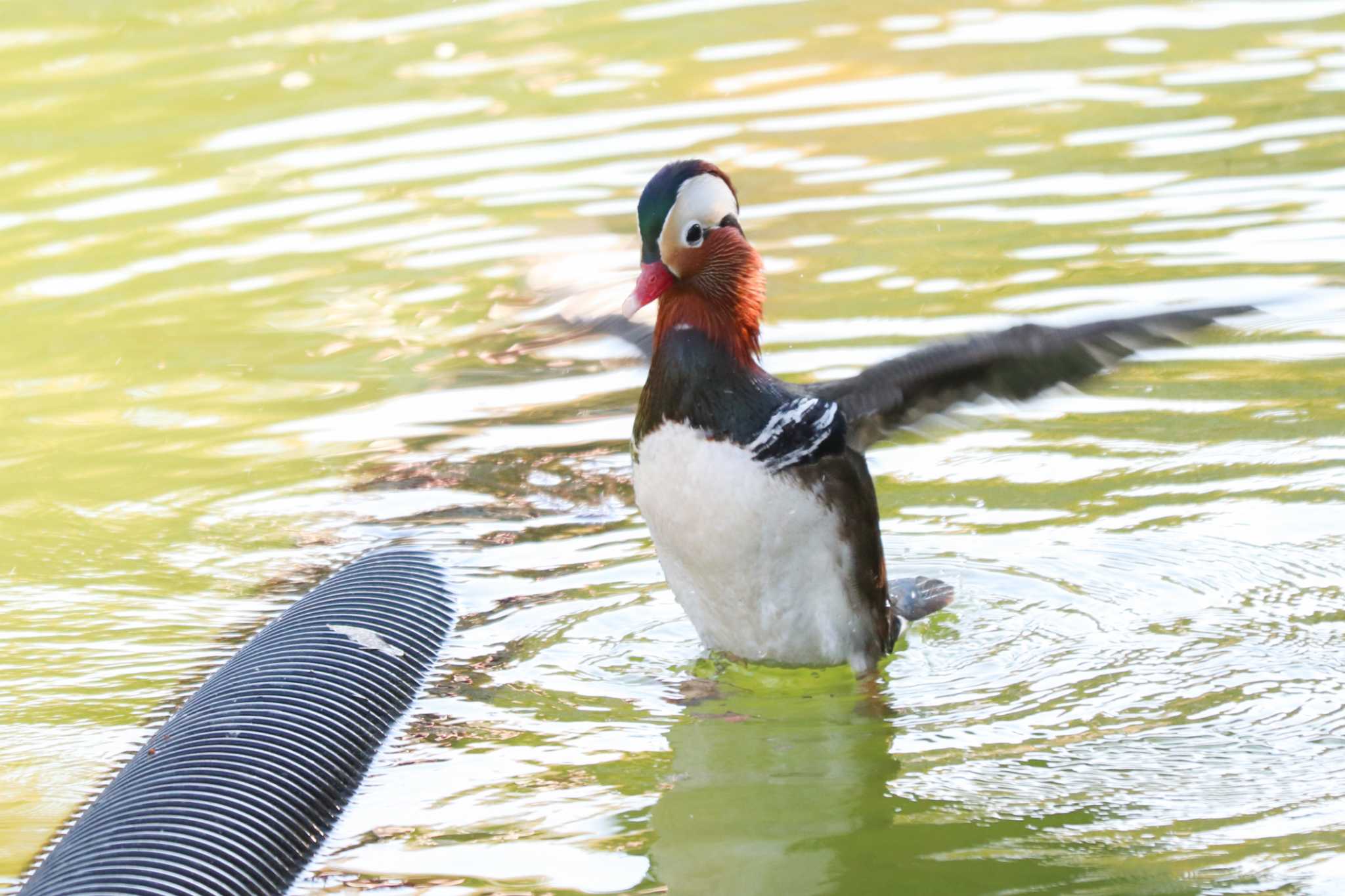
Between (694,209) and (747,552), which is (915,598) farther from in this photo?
(694,209)

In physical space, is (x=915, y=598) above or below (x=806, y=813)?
above

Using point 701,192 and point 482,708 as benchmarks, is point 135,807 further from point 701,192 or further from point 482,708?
point 701,192

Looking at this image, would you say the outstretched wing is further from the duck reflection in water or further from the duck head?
the duck reflection in water

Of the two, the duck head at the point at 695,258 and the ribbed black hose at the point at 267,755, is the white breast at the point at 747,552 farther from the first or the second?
the ribbed black hose at the point at 267,755

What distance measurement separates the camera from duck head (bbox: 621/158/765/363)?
222 inches

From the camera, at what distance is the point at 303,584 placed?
24.3ft

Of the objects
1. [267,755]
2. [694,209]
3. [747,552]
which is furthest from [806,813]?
[694,209]

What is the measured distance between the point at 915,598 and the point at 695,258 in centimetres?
158

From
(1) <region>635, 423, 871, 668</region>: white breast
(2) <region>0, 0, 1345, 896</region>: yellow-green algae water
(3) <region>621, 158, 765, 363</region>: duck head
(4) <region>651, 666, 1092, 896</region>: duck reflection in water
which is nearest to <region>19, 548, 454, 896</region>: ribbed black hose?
(2) <region>0, 0, 1345, 896</region>: yellow-green algae water

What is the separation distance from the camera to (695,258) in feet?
19.0

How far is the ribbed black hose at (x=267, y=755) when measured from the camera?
16.9ft

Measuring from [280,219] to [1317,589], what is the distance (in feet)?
24.2

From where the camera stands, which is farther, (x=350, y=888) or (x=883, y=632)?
(x=883, y=632)

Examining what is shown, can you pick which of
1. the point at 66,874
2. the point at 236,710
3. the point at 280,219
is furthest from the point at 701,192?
the point at 280,219
